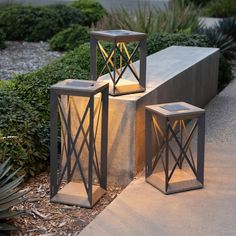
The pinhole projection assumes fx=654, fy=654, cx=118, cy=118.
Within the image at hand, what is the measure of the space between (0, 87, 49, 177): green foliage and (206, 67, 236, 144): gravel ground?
2017mm

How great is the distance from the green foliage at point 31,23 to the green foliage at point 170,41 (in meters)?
6.43

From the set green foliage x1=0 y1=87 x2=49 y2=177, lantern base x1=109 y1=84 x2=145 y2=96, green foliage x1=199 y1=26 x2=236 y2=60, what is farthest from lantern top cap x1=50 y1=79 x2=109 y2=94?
green foliage x1=199 y1=26 x2=236 y2=60

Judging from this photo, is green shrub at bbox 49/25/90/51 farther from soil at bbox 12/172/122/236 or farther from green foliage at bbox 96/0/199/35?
soil at bbox 12/172/122/236

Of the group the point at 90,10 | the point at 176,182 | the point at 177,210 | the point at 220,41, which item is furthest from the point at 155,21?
the point at 177,210

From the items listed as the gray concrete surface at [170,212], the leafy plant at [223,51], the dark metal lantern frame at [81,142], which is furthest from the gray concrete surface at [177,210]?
the leafy plant at [223,51]

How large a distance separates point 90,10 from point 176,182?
46.7ft

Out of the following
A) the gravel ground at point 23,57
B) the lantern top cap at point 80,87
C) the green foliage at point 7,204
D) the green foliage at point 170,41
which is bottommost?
the gravel ground at point 23,57

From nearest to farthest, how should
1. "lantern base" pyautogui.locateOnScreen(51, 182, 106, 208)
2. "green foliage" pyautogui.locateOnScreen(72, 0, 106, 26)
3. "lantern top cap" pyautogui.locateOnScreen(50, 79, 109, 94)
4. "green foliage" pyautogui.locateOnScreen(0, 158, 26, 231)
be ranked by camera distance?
1. "green foliage" pyautogui.locateOnScreen(0, 158, 26, 231)
2. "lantern top cap" pyautogui.locateOnScreen(50, 79, 109, 94)
3. "lantern base" pyautogui.locateOnScreen(51, 182, 106, 208)
4. "green foliage" pyautogui.locateOnScreen(72, 0, 106, 26)

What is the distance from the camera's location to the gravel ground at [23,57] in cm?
1265

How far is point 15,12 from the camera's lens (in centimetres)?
1730

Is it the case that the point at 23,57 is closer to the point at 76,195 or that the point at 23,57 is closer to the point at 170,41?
the point at 170,41

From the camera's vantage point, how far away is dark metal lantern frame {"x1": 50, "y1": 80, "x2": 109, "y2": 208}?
5230mm

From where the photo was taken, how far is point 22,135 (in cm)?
595

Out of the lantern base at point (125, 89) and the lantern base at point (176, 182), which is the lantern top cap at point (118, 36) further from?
the lantern base at point (176, 182)
